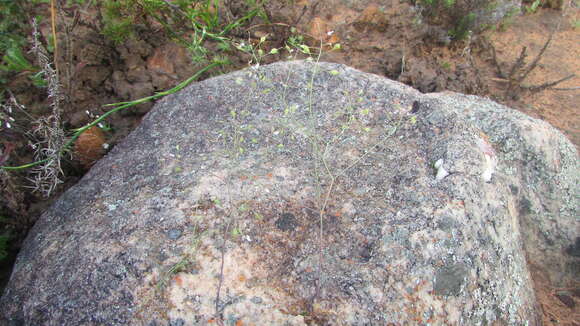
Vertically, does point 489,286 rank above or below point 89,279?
below

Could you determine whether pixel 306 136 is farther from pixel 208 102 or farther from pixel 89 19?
pixel 89 19

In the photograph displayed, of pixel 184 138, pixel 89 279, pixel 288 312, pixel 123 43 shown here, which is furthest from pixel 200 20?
pixel 288 312

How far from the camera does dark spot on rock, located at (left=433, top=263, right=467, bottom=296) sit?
141 centimetres

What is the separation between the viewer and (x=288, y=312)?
4.43 feet

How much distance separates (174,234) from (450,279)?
1031mm

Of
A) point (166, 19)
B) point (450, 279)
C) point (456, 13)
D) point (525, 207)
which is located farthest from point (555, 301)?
point (166, 19)

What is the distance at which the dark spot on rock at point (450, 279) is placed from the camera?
55.5 inches

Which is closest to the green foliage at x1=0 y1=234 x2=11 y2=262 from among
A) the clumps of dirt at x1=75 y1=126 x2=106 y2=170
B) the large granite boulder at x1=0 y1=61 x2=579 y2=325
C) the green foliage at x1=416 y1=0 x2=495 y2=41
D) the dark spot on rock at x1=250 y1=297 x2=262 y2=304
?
the large granite boulder at x1=0 y1=61 x2=579 y2=325

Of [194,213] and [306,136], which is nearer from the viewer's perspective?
[194,213]

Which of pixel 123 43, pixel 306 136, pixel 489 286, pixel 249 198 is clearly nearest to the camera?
pixel 489 286

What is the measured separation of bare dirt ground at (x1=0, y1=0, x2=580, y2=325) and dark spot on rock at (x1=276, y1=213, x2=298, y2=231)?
115 centimetres

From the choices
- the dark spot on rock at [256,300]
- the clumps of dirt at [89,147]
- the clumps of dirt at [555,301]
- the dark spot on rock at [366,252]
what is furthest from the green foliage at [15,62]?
the clumps of dirt at [555,301]

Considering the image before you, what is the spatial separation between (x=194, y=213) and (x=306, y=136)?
0.65 meters

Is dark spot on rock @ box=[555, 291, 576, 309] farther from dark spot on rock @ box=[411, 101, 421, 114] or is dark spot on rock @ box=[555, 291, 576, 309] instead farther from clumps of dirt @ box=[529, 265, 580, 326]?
dark spot on rock @ box=[411, 101, 421, 114]
